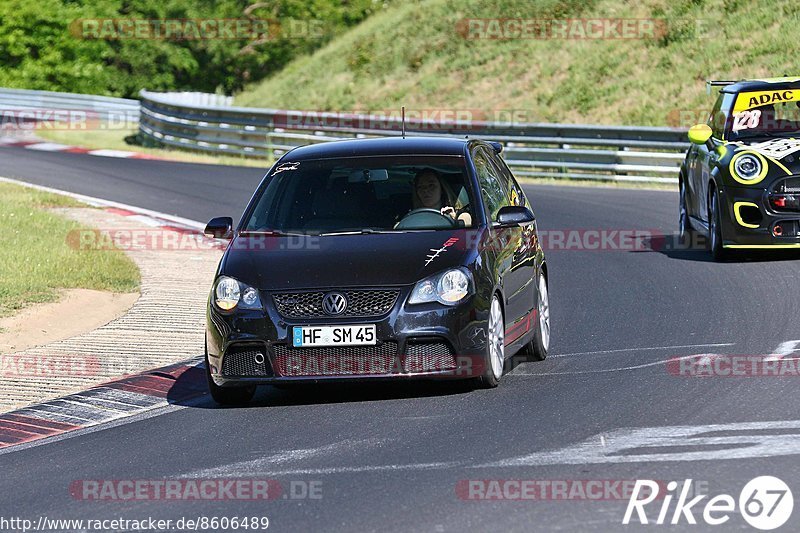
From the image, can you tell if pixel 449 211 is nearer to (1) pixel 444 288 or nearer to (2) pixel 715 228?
(1) pixel 444 288

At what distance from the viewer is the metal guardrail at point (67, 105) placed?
146 ft

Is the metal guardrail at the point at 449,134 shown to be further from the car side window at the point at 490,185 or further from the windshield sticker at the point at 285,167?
the windshield sticker at the point at 285,167

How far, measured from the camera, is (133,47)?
59625 millimetres

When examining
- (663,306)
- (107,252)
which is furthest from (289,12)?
(663,306)

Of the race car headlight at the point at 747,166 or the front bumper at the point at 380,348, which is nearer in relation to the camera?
the front bumper at the point at 380,348

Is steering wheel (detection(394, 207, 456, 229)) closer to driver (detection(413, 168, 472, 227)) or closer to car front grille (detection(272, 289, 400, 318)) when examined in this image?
driver (detection(413, 168, 472, 227))

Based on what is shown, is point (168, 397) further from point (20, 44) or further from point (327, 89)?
point (20, 44)

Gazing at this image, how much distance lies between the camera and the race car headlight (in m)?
14.1

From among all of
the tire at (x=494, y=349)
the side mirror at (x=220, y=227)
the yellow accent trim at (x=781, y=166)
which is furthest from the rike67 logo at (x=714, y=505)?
the yellow accent trim at (x=781, y=166)

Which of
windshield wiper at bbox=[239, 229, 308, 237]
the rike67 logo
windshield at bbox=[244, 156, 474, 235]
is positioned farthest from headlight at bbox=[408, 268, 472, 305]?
the rike67 logo

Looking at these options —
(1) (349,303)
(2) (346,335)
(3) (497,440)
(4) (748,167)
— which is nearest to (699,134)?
(4) (748,167)

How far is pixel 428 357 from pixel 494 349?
1.73 ft

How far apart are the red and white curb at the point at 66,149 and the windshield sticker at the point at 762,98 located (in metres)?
17.5

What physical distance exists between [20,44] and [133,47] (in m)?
4.56
